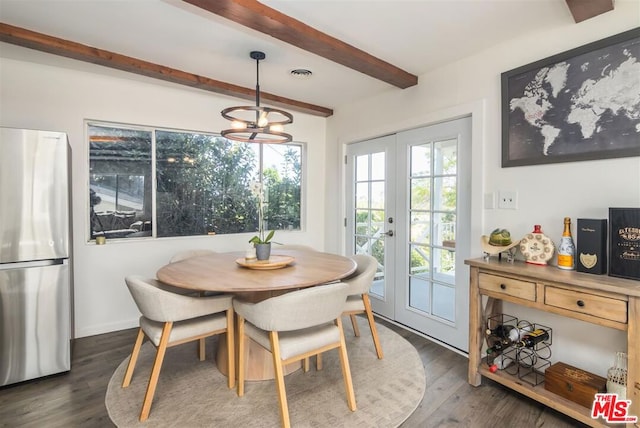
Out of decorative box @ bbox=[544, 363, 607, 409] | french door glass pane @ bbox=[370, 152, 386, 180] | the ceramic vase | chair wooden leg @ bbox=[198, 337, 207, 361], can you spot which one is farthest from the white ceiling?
chair wooden leg @ bbox=[198, 337, 207, 361]

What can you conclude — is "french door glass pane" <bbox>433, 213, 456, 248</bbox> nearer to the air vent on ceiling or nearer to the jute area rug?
the jute area rug

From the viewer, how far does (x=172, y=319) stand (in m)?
1.87

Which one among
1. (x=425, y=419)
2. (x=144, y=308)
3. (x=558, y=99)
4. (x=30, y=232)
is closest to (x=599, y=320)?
(x=425, y=419)

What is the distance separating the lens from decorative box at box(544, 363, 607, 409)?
1743mm

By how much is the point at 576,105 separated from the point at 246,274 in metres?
2.27

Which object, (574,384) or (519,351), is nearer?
(574,384)

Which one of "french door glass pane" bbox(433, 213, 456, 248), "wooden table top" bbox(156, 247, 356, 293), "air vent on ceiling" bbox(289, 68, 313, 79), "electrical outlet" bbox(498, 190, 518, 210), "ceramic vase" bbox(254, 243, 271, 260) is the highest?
"air vent on ceiling" bbox(289, 68, 313, 79)

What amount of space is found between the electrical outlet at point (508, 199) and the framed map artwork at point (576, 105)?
204 mm

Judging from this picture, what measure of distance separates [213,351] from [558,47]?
3256mm

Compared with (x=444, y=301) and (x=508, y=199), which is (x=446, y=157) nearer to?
(x=508, y=199)

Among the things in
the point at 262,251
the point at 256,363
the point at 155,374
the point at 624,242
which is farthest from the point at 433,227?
the point at 155,374

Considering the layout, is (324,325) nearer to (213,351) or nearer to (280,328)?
(280,328)

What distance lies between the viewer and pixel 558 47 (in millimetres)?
2098

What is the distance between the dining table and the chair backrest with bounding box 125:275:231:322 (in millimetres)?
92
